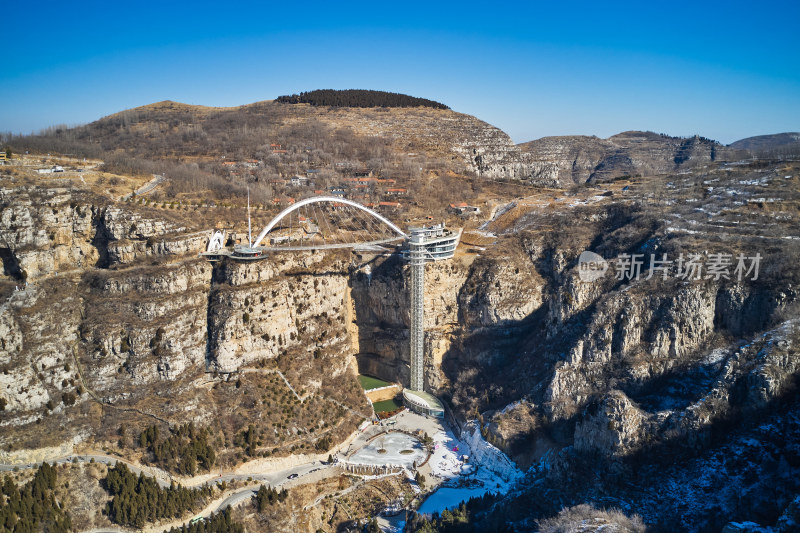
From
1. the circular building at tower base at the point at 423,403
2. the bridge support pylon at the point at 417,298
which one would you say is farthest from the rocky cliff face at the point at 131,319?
the bridge support pylon at the point at 417,298

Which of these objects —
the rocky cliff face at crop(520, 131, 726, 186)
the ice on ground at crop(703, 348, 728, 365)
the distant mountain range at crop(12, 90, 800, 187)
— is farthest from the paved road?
the rocky cliff face at crop(520, 131, 726, 186)

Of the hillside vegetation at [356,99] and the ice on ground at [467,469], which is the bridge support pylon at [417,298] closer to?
the ice on ground at [467,469]

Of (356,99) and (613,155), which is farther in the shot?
(613,155)

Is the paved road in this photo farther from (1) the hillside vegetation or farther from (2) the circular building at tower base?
(1) the hillside vegetation

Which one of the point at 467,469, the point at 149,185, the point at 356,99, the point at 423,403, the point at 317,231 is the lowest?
the point at 467,469

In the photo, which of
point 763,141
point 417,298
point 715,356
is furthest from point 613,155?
point 715,356

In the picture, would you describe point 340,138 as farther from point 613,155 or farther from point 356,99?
point 613,155

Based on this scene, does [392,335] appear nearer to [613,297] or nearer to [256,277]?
[256,277]
